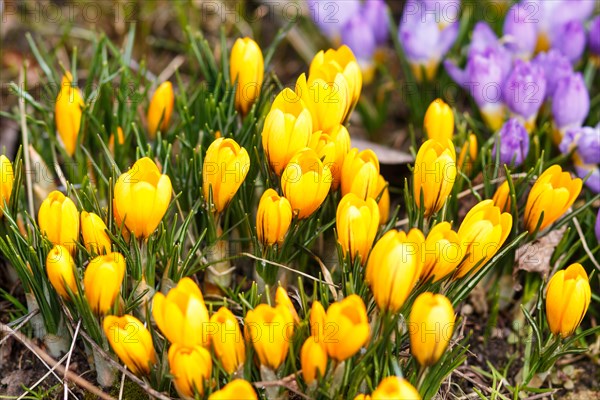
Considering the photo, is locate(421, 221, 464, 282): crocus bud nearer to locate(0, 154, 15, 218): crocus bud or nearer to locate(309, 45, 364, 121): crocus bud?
locate(309, 45, 364, 121): crocus bud

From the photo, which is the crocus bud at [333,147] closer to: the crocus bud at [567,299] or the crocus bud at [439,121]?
the crocus bud at [439,121]

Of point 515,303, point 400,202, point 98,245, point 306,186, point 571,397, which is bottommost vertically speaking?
point 571,397

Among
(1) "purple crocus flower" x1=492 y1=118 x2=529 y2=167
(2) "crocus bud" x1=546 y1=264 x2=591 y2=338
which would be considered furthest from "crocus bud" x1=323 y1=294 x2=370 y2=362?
(1) "purple crocus flower" x1=492 y1=118 x2=529 y2=167

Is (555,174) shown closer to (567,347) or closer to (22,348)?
(567,347)

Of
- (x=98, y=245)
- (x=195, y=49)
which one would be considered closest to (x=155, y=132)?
(x=195, y=49)

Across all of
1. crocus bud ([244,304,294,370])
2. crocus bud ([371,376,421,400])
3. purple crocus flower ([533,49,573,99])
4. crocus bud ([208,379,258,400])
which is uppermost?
purple crocus flower ([533,49,573,99])

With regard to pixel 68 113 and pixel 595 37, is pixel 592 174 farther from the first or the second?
pixel 68 113
